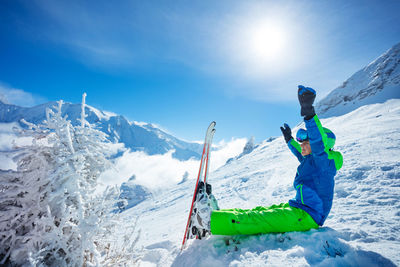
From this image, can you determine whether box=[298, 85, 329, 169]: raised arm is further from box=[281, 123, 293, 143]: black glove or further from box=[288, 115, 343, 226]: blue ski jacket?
box=[281, 123, 293, 143]: black glove

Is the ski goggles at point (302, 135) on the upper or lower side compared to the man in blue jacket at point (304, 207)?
upper

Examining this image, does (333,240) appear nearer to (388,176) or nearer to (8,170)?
(388,176)

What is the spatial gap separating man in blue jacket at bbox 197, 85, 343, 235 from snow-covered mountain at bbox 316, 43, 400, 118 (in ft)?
153

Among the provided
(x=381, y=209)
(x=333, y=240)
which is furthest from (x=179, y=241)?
(x=381, y=209)

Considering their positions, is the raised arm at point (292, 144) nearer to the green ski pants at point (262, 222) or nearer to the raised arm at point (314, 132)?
the raised arm at point (314, 132)

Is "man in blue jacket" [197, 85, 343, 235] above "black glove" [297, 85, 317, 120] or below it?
below

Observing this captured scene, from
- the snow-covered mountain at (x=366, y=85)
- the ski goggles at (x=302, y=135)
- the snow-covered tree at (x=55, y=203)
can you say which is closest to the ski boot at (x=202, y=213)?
the snow-covered tree at (x=55, y=203)

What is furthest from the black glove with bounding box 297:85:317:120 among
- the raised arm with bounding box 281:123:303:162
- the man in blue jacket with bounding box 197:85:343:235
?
the raised arm with bounding box 281:123:303:162

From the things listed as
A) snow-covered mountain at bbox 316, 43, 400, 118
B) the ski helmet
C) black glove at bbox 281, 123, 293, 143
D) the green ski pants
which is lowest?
the green ski pants

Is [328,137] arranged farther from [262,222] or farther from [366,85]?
[366,85]

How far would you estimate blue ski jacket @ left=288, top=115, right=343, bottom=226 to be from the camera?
292 centimetres

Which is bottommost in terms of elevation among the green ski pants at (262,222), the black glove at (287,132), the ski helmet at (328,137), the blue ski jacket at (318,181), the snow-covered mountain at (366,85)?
the green ski pants at (262,222)

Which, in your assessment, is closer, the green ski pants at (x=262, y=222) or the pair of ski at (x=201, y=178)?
the green ski pants at (x=262, y=222)

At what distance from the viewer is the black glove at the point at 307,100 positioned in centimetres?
302
